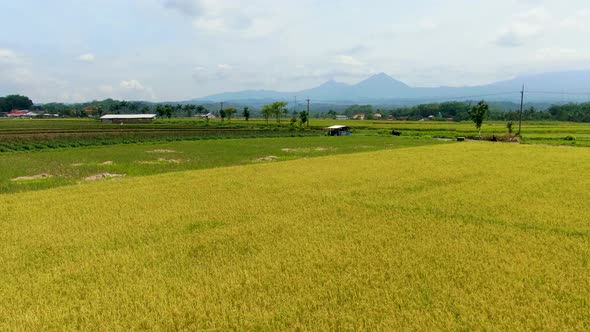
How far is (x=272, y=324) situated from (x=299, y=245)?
Answer: 2.65 m

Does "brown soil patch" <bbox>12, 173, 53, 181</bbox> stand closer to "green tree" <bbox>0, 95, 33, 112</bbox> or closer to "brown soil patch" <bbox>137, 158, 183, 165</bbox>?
"brown soil patch" <bbox>137, 158, 183, 165</bbox>

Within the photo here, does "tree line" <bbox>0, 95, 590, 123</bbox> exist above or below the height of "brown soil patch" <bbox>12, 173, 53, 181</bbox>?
above

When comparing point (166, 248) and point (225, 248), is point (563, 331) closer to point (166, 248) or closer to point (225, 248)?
point (225, 248)

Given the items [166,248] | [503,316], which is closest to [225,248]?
[166,248]

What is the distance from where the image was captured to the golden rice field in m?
4.48

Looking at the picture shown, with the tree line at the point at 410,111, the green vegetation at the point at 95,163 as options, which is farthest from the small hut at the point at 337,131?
the green vegetation at the point at 95,163

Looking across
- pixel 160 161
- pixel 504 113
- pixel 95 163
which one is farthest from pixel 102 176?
pixel 504 113

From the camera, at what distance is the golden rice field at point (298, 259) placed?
177 inches

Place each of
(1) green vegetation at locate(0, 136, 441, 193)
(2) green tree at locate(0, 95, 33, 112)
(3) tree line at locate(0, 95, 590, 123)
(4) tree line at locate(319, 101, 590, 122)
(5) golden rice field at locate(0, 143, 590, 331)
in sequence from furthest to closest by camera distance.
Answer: (2) green tree at locate(0, 95, 33, 112)
(4) tree line at locate(319, 101, 590, 122)
(3) tree line at locate(0, 95, 590, 123)
(1) green vegetation at locate(0, 136, 441, 193)
(5) golden rice field at locate(0, 143, 590, 331)

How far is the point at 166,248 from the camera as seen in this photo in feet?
22.5

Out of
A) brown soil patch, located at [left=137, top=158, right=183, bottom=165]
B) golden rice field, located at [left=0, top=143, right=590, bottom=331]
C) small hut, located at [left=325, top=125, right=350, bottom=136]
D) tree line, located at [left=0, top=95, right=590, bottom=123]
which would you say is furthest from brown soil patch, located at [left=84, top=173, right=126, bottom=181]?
tree line, located at [left=0, top=95, right=590, bottom=123]

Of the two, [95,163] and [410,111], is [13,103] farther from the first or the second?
[95,163]

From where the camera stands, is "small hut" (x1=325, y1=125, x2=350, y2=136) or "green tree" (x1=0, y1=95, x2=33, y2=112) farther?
"green tree" (x1=0, y1=95, x2=33, y2=112)

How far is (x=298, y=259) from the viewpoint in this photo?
6.22 m
